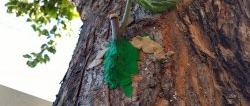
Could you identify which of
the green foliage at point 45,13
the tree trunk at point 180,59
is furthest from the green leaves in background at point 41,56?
the tree trunk at point 180,59

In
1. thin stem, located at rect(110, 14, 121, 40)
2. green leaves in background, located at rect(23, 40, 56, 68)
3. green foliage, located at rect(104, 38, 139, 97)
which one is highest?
green leaves in background, located at rect(23, 40, 56, 68)

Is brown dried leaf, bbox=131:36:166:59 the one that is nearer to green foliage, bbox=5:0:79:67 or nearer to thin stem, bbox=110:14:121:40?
thin stem, bbox=110:14:121:40

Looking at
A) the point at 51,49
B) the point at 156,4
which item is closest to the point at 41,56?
the point at 51,49

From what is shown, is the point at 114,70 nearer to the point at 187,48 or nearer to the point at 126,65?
the point at 126,65

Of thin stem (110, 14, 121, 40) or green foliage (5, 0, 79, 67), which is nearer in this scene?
thin stem (110, 14, 121, 40)

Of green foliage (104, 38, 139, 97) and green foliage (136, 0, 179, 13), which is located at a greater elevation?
green foliage (136, 0, 179, 13)

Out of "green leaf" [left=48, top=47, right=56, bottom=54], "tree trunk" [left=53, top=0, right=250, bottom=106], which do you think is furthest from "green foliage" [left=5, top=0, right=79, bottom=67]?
"tree trunk" [left=53, top=0, right=250, bottom=106]
